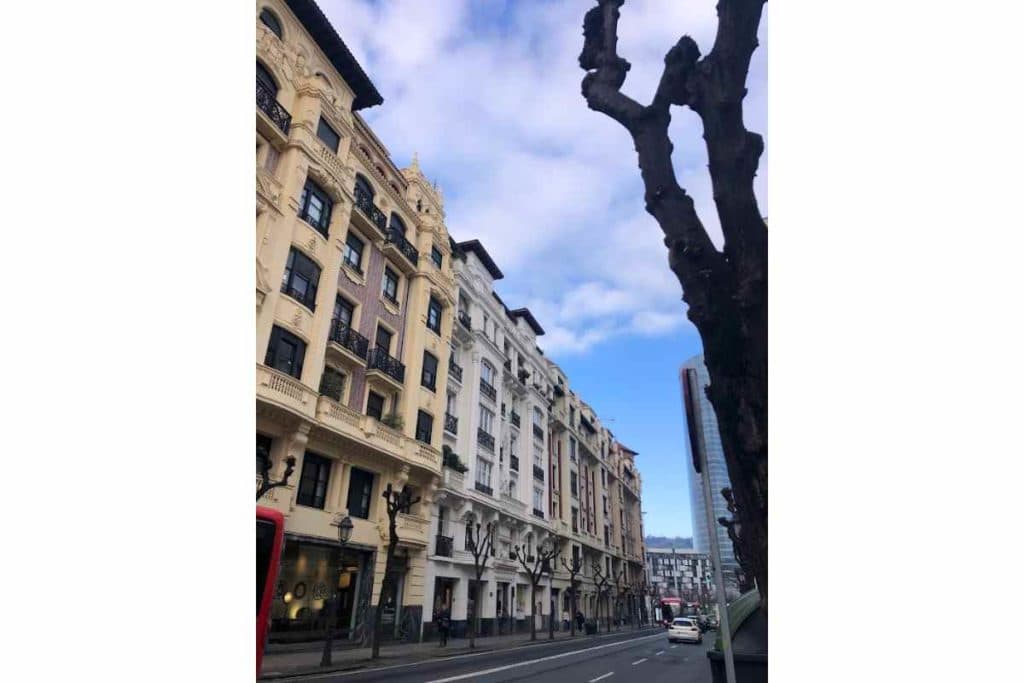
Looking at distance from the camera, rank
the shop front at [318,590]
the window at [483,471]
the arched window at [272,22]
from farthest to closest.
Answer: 1. the window at [483,471]
2. the arched window at [272,22]
3. the shop front at [318,590]

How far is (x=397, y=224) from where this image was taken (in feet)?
47.7

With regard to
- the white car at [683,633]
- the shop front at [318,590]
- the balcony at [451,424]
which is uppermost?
the balcony at [451,424]

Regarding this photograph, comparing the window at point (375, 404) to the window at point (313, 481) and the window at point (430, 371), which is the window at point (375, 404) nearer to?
the window at point (430, 371)

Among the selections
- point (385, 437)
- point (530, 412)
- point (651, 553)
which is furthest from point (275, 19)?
point (651, 553)

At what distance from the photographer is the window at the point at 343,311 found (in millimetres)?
12055

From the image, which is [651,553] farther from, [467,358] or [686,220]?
[686,220]

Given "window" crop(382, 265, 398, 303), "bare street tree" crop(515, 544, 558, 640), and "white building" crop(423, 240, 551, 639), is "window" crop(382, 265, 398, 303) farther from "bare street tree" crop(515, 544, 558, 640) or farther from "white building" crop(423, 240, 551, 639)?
"bare street tree" crop(515, 544, 558, 640)

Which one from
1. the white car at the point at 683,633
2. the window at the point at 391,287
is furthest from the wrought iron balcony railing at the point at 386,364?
the white car at the point at 683,633

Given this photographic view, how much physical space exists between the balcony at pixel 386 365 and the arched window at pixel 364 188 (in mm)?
3760

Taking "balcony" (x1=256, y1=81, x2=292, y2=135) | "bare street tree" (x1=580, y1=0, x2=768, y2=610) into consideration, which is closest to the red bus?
"bare street tree" (x1=580, y1=0, x2=768, y2=610)

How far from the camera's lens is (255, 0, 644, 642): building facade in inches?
286

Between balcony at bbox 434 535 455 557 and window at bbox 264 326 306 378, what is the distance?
897 centimetres

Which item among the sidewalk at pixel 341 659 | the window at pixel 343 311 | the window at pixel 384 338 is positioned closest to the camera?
the sidewalk at pixel 341 659

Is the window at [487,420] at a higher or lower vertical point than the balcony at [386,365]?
higher
